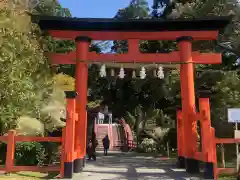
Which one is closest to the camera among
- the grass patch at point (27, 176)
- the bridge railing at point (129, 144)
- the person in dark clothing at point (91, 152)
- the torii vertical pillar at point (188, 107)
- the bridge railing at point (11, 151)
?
the grass patch at point (27, 176)

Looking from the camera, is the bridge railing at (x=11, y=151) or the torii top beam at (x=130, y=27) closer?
the bridge railing at (x=11, y=151)

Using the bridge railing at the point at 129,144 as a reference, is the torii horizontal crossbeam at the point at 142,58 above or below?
above

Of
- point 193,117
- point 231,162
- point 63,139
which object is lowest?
point 231,162

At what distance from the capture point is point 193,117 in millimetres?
11172

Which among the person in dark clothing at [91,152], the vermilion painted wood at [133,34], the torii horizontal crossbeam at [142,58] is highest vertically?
the vermilion painted wood at [133,34]

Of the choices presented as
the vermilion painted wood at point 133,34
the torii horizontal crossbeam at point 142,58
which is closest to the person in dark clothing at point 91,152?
A: the torii horizontal crossbeam at point 142,58

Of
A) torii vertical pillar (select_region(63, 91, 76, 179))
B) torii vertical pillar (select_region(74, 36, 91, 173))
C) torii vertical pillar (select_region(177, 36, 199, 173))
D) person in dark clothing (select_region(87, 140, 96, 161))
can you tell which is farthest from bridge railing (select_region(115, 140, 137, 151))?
torii vertical pillar (select_region(63, 91, 76, 179))

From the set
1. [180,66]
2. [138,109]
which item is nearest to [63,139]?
[180,66]

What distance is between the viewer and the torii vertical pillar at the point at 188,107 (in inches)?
438

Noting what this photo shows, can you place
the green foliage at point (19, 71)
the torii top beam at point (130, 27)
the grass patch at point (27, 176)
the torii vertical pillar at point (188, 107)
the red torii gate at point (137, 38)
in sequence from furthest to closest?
the torii top beam at point (130, 27), the red torii gate at point (137, 38), the torii vertical pillar at point (188, 107), the green foliage at point (19, 71), the grass patch at point (27, 176)

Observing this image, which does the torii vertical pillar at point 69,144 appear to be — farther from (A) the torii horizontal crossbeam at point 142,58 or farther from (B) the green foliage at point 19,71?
(A) the torii horizontal crossbeam at point 142,58

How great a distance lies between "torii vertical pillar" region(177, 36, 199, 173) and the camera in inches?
438

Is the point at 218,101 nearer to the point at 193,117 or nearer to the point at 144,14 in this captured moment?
the point at 193,117

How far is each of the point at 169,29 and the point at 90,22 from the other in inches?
131
